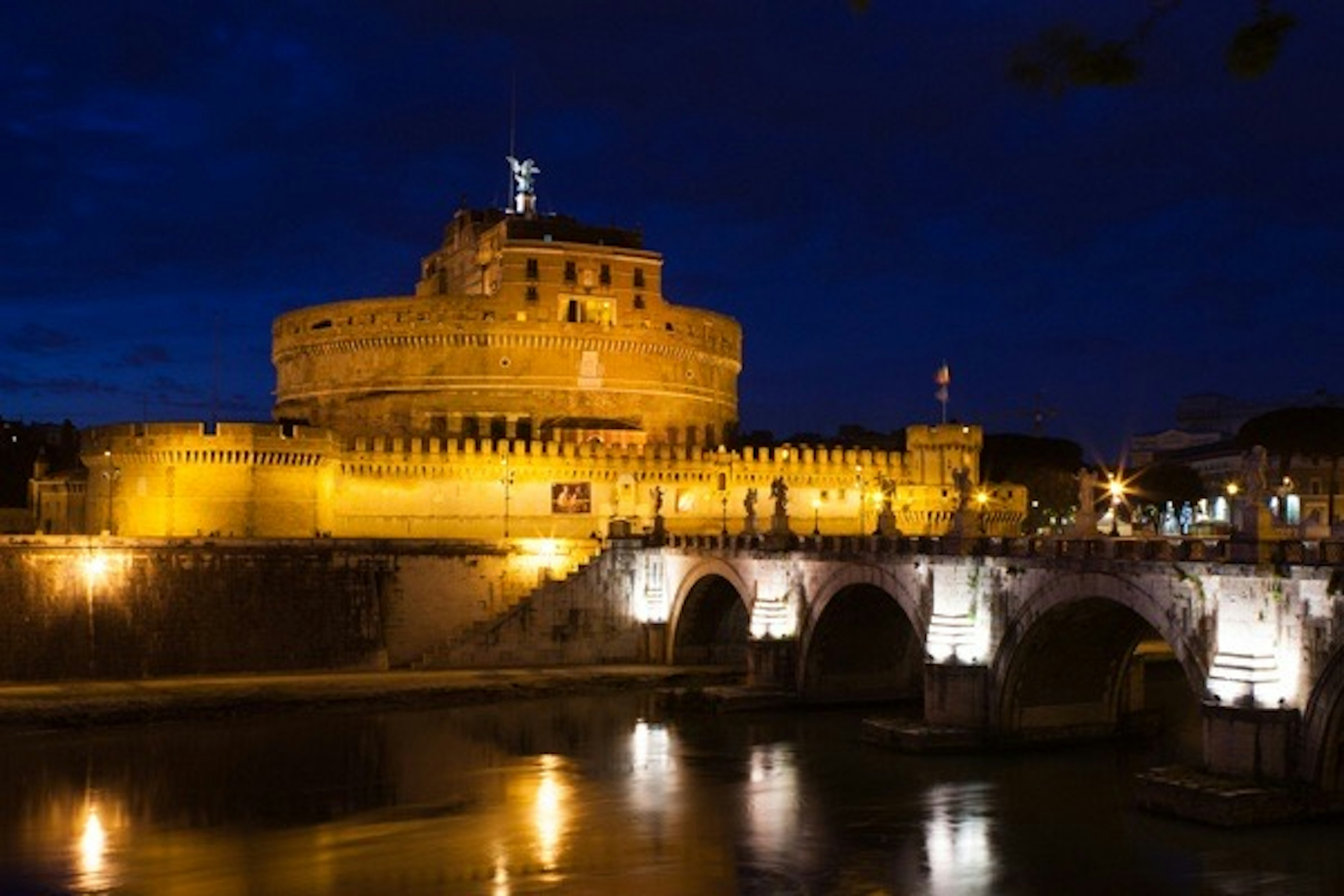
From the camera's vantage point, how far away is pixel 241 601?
47562mm

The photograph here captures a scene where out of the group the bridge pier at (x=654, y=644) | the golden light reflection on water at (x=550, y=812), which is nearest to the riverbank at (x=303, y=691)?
the bridge pier at (x=654, y=644)

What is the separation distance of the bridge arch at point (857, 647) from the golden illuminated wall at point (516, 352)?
76.2ft

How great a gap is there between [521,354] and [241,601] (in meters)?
20.5

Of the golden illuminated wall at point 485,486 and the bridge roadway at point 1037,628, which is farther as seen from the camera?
the golden illuminated wall at point 485,486

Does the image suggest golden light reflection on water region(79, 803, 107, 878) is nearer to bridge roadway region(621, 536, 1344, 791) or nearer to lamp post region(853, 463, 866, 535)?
bridge roadway region(621, 536, 1344, 791)

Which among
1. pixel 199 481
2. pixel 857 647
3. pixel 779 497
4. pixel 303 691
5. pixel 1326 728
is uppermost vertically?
pixel 199 481

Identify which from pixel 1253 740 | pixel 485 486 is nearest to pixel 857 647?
pixel 1253 740

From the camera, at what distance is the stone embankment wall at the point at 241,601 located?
44.8 metres

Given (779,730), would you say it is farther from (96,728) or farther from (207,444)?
(207,444)

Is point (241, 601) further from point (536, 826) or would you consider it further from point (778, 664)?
point (536, 826)

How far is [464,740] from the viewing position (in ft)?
126

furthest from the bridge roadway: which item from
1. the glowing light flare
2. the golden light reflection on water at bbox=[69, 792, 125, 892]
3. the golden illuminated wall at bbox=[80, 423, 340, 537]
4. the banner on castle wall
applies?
the golden light reflection on water at bbox=[69, 792, 125, 892]

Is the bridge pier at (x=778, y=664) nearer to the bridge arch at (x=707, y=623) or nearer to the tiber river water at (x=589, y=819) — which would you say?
the tiber river water at (x=589, y=819)

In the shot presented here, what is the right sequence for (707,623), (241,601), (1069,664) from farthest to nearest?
(707,623), (241,601), (1069,664)
